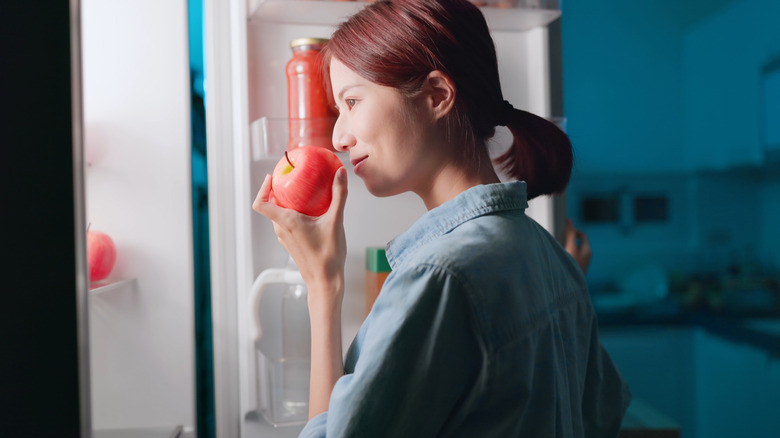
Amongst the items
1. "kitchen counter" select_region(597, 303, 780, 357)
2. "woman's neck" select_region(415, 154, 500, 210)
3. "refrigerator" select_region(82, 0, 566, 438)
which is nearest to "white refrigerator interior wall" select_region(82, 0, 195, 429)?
"refrigerator" select_region(82, 0, 566, 438)

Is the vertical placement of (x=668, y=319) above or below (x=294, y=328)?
below

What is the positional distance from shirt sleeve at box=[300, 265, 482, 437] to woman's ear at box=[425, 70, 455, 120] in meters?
0.22

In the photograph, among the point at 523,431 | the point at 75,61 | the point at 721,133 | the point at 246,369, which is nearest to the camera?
the point at 75,61

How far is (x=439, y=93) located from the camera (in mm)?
633

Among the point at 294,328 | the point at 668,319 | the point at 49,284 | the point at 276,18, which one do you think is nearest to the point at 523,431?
the point at 49,284

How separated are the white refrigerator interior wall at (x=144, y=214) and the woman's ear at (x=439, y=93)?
53cm

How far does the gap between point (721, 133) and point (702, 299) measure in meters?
0.45

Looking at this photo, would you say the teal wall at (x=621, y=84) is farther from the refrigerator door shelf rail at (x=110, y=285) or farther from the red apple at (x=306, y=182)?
the refrigerator door shelf rail at (x=110, y=285)

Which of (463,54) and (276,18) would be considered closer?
(463,54)

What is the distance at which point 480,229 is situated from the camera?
52 centimetres

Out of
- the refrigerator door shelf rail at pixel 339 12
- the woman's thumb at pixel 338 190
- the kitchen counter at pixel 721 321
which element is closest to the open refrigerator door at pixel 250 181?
the refrigerator door shelf rail at pixel 339 12

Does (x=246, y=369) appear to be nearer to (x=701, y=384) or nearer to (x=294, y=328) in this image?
(x=294, y=328)

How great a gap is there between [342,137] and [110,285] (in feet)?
1.53

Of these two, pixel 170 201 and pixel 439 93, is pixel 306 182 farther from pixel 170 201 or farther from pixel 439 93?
pixel 170 201
